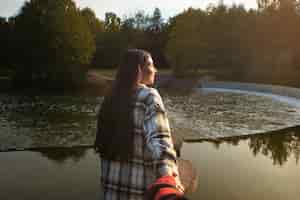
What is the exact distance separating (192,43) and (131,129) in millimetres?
30943

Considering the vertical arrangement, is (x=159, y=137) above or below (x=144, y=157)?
above

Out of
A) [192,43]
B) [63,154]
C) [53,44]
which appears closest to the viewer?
[63,154]

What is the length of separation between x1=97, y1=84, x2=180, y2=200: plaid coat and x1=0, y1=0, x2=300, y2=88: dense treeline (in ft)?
76.5

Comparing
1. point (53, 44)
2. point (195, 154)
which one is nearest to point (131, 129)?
point (195, 154)

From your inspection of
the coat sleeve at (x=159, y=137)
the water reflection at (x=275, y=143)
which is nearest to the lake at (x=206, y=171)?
the water reflection at (x=275, y=143)

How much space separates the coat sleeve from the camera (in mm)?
1260

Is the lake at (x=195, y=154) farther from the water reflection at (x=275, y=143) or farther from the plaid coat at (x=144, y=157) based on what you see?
the plaid coat at (x=144, y=157)

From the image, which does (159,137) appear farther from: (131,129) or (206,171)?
(206,171)

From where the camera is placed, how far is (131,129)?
1469 mm

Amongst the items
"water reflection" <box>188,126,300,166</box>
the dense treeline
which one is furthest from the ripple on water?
the dense treeline

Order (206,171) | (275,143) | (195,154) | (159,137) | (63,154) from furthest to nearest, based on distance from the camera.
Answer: (275,143), (63,154), (195,154), (206,171), (159,137)

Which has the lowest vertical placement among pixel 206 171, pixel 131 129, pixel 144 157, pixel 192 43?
pixel 206 171

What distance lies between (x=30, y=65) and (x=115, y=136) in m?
28.4

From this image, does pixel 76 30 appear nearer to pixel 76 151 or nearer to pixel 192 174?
pixel 76 151
